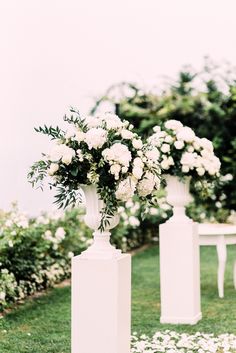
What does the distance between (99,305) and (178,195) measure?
2.19 meters

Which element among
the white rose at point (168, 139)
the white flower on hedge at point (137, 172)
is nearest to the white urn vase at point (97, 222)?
the white flower on hedge at point (137, 172)

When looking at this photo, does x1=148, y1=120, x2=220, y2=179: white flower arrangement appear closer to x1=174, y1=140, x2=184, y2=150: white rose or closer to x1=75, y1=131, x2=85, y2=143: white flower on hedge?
x1=174, y1=140, x2=184, y2=150: white rose

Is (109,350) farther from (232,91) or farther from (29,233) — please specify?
(232,91)

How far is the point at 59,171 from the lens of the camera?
468 centimetres

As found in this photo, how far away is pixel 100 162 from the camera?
4.56m

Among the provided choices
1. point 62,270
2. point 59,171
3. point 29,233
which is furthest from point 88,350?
point 62,270

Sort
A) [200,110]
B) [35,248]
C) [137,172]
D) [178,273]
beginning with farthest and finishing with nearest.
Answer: [200,110]
[35,248]
[178,273]
[137,172]

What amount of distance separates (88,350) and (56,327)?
1.71 m

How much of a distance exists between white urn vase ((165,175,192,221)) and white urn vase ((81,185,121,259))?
196 centimetres

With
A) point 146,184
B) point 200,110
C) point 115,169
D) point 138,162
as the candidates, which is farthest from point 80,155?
point 200,110

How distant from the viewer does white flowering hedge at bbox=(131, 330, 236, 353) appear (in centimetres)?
553

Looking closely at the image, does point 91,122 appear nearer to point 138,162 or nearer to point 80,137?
point 80,137

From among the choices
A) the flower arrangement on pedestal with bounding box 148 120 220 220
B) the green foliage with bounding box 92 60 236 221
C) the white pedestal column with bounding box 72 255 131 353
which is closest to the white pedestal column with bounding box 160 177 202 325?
the flower arrangement on pedestal with bounding box 148 120 220 220

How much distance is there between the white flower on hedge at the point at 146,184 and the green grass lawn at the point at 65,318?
61.0 inches
